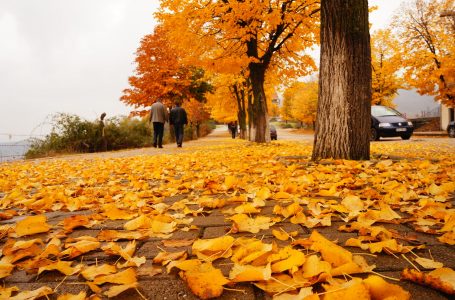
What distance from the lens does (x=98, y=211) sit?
8.11 ft

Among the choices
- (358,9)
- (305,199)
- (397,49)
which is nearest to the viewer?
(305,199)

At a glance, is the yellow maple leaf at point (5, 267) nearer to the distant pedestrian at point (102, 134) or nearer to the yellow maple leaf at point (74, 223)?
the yellow maple leaf at point (74, 223)

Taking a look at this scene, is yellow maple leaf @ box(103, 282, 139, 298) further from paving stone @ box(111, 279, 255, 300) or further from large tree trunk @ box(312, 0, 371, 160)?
large tree trunk @ box(312, 0, 371, 160)

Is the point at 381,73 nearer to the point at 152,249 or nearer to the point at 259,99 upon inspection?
the point at 259,99

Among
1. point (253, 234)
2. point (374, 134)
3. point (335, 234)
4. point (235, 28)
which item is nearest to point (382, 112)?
point (374, 134)

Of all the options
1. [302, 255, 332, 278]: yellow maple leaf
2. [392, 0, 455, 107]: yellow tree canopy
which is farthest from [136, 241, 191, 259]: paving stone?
[392, 0, 455, 107]: yellow tree canopy

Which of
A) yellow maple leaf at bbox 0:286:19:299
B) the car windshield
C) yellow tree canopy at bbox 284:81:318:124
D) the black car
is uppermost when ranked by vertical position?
yellow tree canopy at bbox 284:81:318:124

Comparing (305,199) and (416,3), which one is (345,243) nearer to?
(305,199)

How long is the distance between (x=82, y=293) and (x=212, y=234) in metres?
0.79

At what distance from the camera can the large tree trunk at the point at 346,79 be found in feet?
15.0

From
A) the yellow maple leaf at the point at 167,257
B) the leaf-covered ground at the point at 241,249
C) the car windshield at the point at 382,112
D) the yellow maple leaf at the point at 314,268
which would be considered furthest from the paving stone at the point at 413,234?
the car windshield at the point at 382,112

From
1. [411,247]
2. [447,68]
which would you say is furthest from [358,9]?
[447,68]

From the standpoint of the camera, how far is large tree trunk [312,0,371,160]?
4.58 metres

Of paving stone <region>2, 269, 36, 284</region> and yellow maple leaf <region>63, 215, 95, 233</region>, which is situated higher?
yellow maple leaf <region>63, 215, 95, 233</region>
